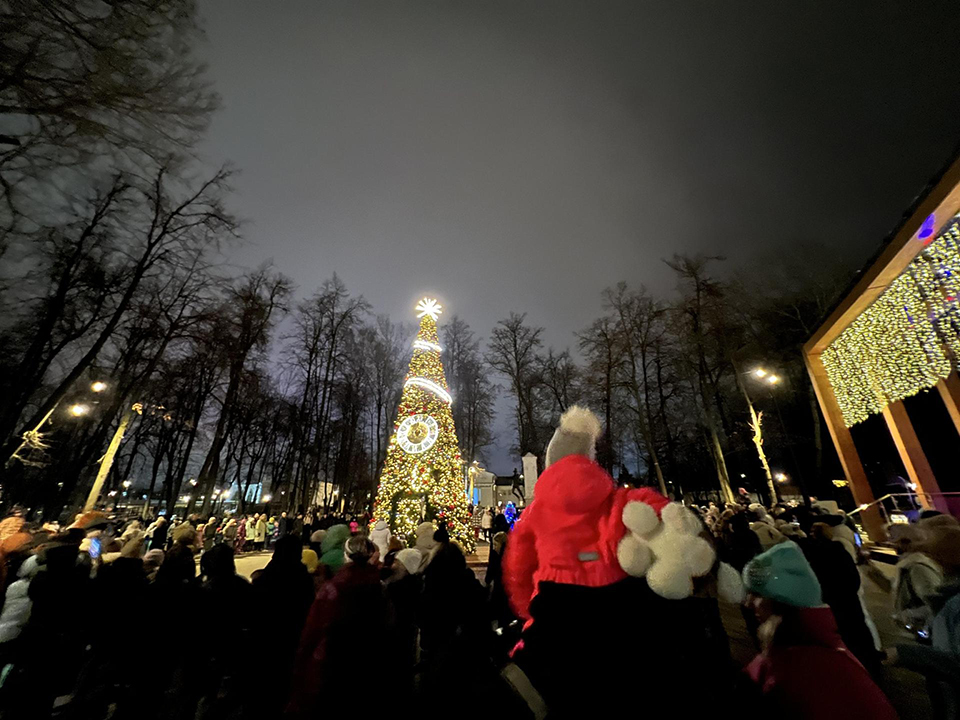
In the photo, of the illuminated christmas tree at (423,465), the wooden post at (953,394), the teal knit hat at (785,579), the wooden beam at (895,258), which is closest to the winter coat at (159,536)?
the illuminated christmas tree at (423,465)

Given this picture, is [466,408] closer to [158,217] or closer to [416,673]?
[158,217]

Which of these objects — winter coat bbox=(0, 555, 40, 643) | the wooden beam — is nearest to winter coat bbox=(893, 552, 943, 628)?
the wooden beam

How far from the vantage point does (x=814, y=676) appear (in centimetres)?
168

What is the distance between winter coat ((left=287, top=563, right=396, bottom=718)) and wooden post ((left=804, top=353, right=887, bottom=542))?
1421 cm

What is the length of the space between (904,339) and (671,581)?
40.8 ft

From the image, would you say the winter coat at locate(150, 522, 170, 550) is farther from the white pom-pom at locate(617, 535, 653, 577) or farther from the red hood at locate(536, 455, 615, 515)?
the white pom-pom at locate(617, 535, 653, 577)

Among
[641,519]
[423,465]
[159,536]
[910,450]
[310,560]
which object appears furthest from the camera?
[423,465]

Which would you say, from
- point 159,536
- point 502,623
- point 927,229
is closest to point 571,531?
point 502,623

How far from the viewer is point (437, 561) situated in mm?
4418

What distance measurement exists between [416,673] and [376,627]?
6.75ft

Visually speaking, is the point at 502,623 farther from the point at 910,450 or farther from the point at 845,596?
the point at 910,450

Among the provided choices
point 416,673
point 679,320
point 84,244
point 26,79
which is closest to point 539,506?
point 416,673

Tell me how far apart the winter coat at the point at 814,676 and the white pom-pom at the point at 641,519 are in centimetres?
77

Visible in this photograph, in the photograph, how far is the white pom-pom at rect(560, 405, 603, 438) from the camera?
2.58 meters
